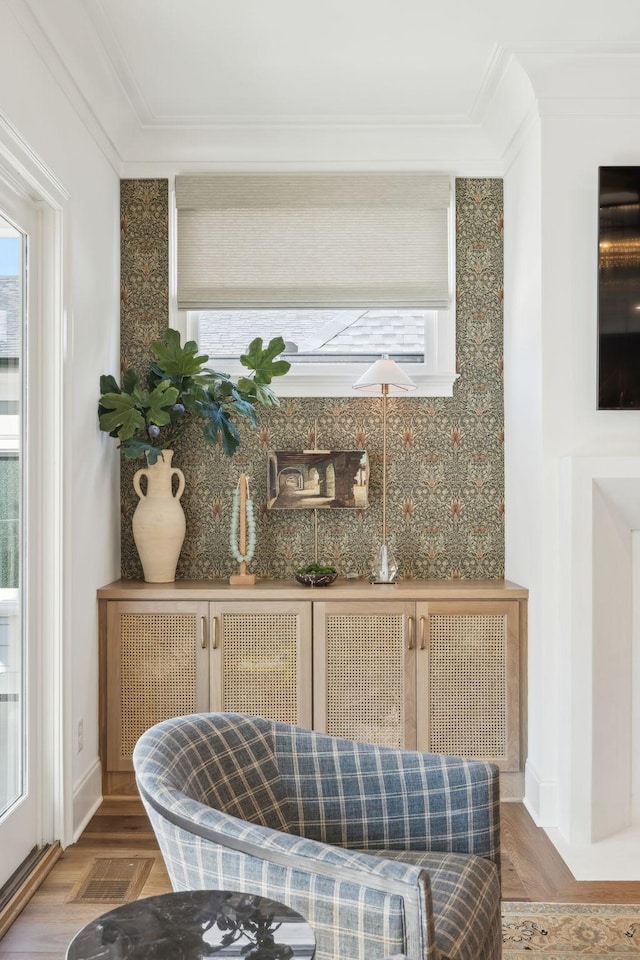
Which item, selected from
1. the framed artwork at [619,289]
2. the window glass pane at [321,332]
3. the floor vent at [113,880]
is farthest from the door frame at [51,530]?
the framed artwork at [619,289]

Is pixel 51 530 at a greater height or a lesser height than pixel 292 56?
lesser

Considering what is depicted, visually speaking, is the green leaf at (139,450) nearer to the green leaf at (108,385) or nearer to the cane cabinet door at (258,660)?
the green leaf at (108,385)

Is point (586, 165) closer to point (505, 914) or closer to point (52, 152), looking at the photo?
point (52, 152)

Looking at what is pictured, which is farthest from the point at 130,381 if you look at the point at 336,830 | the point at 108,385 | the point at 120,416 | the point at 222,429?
the point at 336,830

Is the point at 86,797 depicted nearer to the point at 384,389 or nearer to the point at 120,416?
the point at 120,416

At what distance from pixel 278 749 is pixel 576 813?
1.49 m

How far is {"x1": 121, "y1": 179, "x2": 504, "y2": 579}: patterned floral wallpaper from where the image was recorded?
12.5 ft

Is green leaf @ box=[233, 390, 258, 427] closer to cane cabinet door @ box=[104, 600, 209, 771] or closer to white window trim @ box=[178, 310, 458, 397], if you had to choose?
white window trim @ box=[178, 310, 458, 397]

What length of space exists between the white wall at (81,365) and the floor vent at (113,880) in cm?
23

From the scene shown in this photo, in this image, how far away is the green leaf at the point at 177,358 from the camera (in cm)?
348

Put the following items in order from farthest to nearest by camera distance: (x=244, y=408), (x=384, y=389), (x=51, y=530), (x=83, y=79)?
(x=384, y=389), (x=244, y=408), (x=83, y=79), (x=51, y=530)

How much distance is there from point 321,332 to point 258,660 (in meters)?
1.55

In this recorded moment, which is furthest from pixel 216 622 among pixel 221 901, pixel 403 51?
pixel 403 51

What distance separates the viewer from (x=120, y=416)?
11.1 ft
